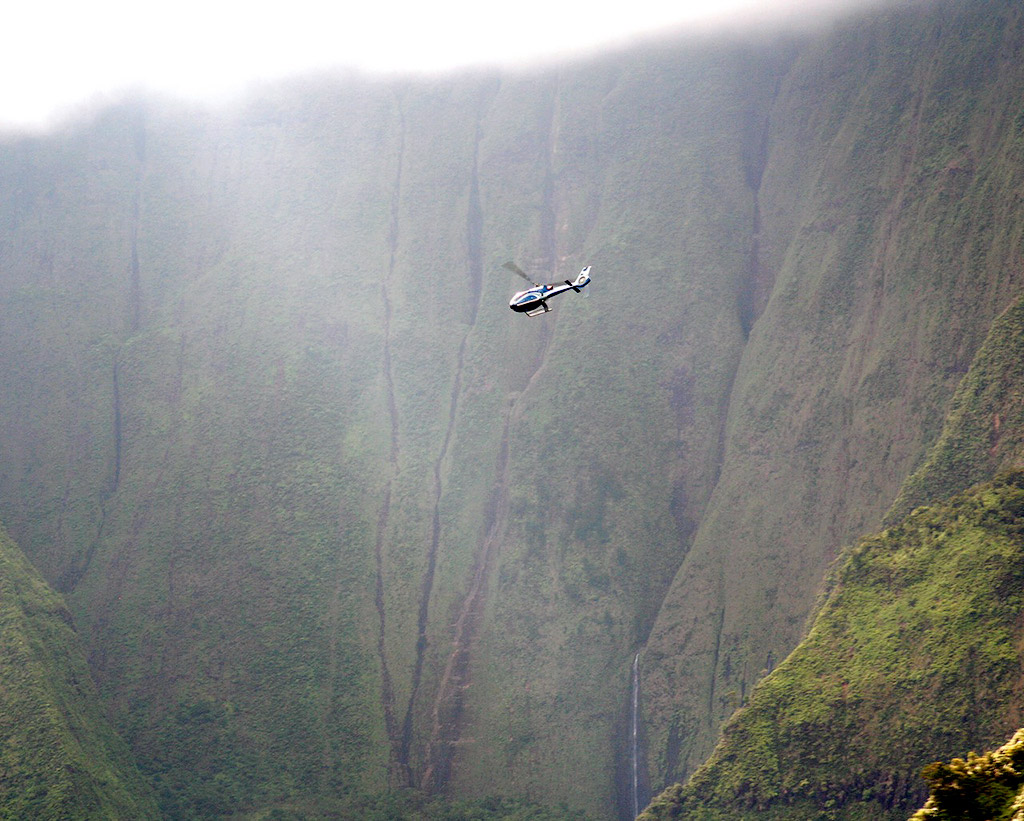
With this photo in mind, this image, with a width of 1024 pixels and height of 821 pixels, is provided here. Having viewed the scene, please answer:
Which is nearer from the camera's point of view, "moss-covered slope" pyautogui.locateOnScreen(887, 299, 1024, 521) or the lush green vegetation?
the lush green vegetation

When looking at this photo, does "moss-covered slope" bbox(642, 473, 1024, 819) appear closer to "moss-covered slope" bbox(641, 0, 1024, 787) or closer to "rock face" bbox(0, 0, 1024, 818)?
"moss-covered slope" bbox(641, 0, 1024, 787)

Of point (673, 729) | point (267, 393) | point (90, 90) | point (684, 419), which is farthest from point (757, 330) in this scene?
point (90, 90)

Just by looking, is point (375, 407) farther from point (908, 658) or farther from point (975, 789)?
point (975, 789)

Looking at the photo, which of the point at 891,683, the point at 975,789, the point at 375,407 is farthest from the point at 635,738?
the point at 975,789

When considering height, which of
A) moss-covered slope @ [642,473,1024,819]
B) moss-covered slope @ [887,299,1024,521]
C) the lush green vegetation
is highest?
moss-covered slope @ [887,299,1024,521]

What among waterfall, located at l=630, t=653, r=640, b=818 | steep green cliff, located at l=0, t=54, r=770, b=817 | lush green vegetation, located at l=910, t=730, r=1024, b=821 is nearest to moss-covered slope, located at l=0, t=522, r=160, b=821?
steep green cliff, located at l=0, t=54, r=770, b=817

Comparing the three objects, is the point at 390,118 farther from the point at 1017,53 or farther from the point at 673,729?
the point at 673,729
